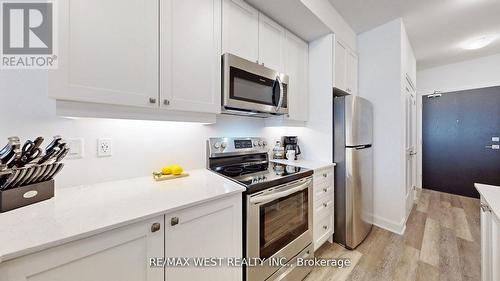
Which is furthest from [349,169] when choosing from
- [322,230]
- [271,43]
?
[271,43]

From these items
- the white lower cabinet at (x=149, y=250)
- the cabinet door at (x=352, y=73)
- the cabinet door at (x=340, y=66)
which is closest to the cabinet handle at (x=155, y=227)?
the white lower cabinet at (x=149, y=250)

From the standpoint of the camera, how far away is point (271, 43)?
180 centimetres

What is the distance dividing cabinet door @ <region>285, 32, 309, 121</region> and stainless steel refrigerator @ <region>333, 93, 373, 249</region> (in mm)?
341

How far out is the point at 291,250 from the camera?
1451mm

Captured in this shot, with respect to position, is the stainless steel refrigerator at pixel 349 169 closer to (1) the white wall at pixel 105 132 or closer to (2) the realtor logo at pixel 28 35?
(1) the white wall at pixel 105 132

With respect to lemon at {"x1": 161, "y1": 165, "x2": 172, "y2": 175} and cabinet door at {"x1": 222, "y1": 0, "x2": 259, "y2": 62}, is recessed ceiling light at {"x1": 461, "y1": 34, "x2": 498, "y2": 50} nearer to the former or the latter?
cabinet door at {"x1": 222, "y1": 0, "x2": 259, "y2": 62}

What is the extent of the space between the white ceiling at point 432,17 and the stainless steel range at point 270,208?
6.18 feet

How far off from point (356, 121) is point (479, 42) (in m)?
2.66

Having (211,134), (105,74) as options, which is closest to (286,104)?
(211,134)

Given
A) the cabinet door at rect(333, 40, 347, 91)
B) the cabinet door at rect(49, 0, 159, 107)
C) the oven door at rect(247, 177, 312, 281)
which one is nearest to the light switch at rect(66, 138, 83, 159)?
the cabinet door at rect(49, 0, 159, 107)

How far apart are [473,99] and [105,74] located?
5.25 m

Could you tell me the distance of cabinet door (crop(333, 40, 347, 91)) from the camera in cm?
211

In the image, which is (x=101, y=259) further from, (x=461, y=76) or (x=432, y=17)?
(x=461, y=76)

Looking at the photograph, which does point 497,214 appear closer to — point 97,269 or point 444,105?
point 97,269
